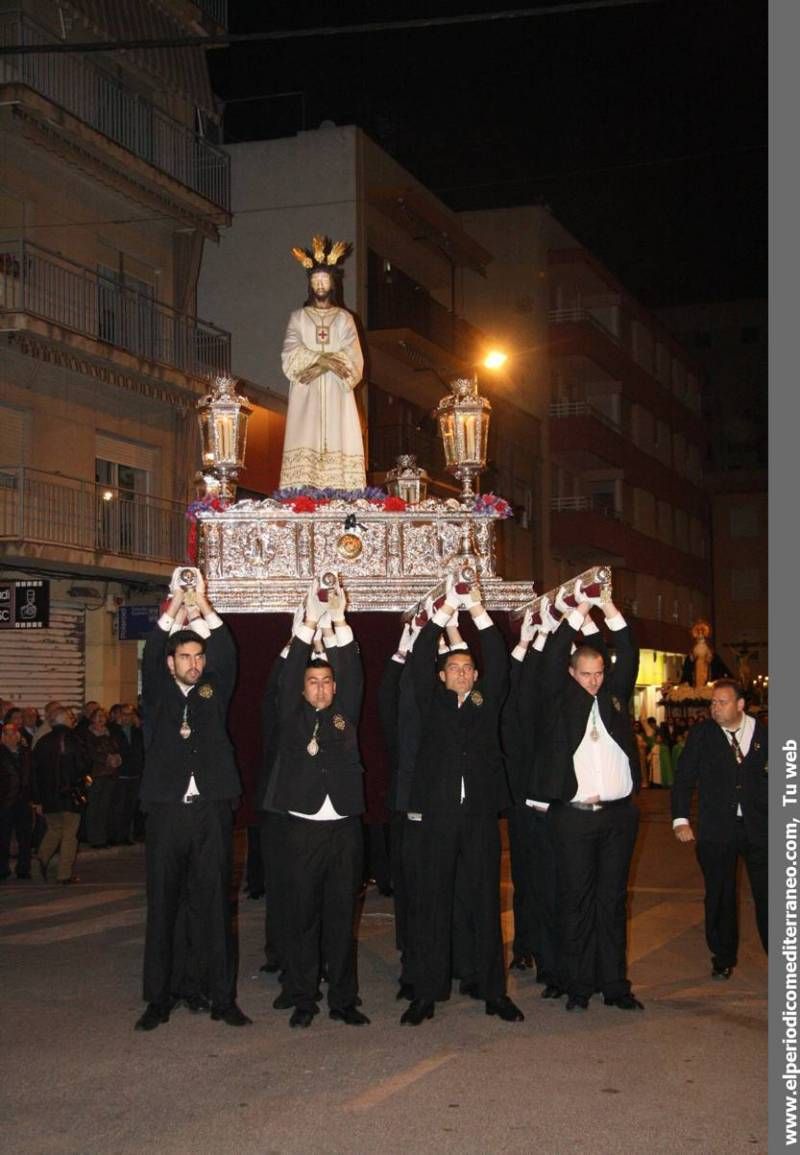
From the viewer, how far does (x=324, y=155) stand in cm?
2988

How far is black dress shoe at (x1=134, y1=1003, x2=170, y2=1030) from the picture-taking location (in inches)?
301

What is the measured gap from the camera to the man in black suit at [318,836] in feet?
25.8

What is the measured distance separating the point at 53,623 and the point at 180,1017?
15.9 meters

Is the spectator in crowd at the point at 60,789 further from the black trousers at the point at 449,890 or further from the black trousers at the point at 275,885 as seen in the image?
the black trousers at the point at 449,890

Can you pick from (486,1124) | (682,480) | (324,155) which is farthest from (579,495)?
(486,1124)

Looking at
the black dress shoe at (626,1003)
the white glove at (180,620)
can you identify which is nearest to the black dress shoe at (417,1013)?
the black dress shoe at (626,1003)

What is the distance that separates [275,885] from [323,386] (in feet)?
16.3

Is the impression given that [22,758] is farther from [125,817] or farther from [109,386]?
[109,386]

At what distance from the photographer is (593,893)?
8.38m

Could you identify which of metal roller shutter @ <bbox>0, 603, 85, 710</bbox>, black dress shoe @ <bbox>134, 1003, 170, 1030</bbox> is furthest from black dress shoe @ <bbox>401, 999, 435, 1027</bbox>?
metal roller shutter @ <bbox>0, 603, 85, 710</bbox>

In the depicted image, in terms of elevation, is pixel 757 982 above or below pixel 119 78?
below

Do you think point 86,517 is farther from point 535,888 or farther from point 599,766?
point 599,766

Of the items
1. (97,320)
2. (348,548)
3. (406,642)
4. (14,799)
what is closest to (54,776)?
(14,799)

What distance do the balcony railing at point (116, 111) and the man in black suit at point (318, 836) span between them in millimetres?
16342
